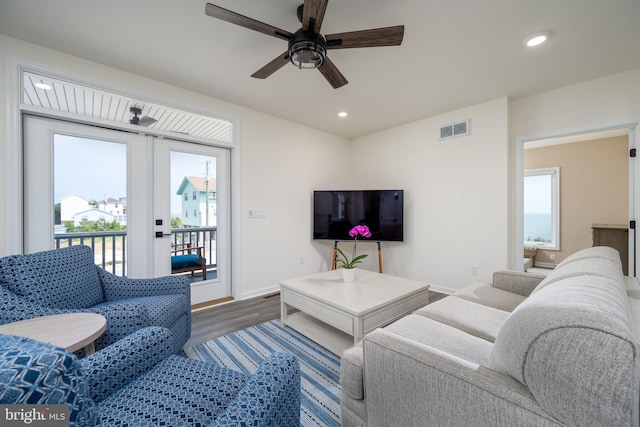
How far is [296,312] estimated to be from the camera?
2762 millimetres

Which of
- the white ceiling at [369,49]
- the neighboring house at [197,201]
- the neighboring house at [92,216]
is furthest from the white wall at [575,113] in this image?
the neighboring house at [92,216]

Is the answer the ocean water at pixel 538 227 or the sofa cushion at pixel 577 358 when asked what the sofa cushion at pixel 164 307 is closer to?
the sofa cushion at pixel 577 358

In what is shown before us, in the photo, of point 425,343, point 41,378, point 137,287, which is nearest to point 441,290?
point 425,343

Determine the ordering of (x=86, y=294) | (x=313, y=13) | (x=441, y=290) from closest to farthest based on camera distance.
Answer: (x=313, y=13) → (x=86, y=294) → (x=441, y=290)

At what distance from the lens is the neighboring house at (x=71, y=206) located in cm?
234

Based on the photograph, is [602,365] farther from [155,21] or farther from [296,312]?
[155,21]

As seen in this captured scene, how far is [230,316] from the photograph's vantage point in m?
2.78

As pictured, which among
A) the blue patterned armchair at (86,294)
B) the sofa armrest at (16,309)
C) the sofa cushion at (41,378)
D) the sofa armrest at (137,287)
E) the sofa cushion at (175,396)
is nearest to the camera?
the sofa cushion at (41,378)

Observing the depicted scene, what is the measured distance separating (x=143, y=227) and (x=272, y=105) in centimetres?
210

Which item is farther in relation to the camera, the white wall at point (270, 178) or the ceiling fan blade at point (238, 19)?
the white wall at point (270, 178)

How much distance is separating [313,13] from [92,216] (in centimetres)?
270

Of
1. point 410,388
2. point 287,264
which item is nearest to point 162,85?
point 287,264

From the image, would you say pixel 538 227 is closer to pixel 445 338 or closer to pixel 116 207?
pixel 445 338

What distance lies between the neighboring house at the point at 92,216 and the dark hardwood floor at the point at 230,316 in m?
1.35
